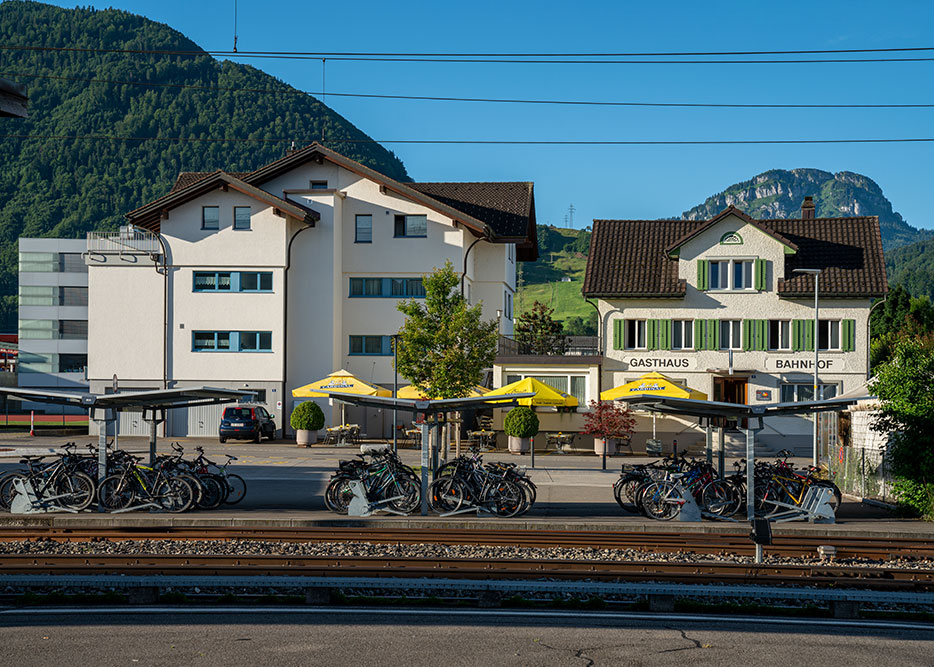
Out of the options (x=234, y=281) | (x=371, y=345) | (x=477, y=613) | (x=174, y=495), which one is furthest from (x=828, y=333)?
(x=477, y=613)

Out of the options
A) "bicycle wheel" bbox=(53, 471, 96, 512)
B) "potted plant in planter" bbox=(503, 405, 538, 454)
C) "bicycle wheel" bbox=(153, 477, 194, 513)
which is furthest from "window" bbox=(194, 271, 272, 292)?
"bicycle wheel" bbox=(153, 477, 194, 513)

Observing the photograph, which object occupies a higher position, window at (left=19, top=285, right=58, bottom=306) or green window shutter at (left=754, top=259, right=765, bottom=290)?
window at (left=19, top=285, right=58, bottom=306)

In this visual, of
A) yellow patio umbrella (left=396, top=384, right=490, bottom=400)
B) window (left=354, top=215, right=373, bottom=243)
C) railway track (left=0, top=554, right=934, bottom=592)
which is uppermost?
window (left=354, top=215, right=373, bottom=243)

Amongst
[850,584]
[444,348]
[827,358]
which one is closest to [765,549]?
[850,584]

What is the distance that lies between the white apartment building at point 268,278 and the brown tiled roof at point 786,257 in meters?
6.31

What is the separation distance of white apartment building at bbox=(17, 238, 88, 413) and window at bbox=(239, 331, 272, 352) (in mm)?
56766

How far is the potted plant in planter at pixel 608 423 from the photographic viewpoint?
125 ft

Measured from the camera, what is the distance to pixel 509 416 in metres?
38.9

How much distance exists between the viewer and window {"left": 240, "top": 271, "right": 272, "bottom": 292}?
46750 millimetres

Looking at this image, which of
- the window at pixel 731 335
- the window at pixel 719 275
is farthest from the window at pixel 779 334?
the window at pixel 719 275

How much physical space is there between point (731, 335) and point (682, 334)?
2.13 meters

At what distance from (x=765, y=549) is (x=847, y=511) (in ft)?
20.1

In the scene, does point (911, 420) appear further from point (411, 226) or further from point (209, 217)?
point (209, 217)

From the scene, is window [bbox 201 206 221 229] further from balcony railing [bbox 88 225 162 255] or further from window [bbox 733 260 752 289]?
window [bbox 733 260 752 289]
